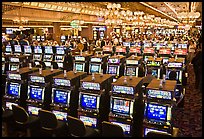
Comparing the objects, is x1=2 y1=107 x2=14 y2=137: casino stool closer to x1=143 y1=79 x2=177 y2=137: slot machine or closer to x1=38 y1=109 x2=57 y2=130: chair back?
x1=38 y1=109 x2=57 y2=130: chair back

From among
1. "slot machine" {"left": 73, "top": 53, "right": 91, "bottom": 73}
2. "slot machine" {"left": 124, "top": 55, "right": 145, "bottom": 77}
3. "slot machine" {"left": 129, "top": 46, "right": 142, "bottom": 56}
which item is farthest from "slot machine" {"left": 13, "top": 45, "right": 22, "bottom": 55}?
"slot machine" {"left": 124, "top": 55, "right": 145, "bottom": 77}

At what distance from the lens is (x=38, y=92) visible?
637 cm

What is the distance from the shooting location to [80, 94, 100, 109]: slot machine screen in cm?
575

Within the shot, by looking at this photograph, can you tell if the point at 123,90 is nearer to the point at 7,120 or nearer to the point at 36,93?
the point at 36,93

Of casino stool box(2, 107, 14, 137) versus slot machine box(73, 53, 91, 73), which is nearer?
casino stool box(2, 107, 14, 137)

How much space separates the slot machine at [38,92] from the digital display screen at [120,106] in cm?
181

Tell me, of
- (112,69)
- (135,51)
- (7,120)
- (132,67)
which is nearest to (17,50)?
(135,51)

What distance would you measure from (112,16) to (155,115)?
11.6 meters

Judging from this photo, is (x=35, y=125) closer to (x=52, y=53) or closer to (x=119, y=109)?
(x=119, y=109)

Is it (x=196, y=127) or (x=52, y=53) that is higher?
(x=52, y=53)

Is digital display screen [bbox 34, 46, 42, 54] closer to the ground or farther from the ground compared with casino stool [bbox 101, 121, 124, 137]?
farther from the ground

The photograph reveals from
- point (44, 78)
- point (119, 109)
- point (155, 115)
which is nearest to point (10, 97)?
point (44, 78)

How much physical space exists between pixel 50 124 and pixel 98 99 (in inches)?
45.1

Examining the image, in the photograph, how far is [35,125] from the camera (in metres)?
6.06
